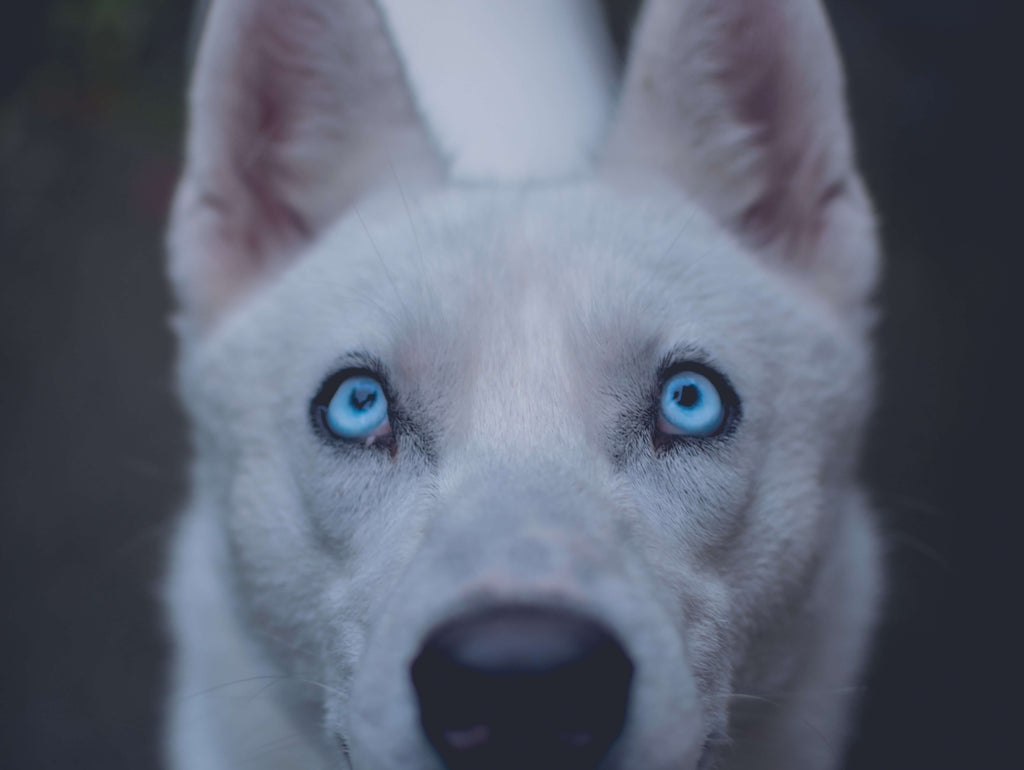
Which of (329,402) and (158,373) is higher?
(158,373)

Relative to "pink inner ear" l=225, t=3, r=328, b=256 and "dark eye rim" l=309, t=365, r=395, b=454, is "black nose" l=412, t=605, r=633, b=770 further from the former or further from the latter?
"pink inner ear" l=225, t=3, r=328, b=256

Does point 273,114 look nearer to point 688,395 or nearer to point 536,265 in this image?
point 536,265

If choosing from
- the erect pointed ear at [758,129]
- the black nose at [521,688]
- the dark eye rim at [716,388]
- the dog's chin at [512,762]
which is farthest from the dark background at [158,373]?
the black nose at [521,688]

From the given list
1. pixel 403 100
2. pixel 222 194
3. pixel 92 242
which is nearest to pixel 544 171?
pixel 403 100

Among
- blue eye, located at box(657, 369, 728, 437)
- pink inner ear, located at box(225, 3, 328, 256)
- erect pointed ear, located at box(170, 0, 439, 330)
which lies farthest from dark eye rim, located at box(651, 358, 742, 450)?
pink inner ear, located at box(225, 3, 328, 256)

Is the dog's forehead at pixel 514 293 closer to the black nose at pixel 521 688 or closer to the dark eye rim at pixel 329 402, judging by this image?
the dark eye rim at pixel 329 402

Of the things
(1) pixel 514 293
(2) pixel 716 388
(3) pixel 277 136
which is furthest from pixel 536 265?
(3) pixel 277 136
